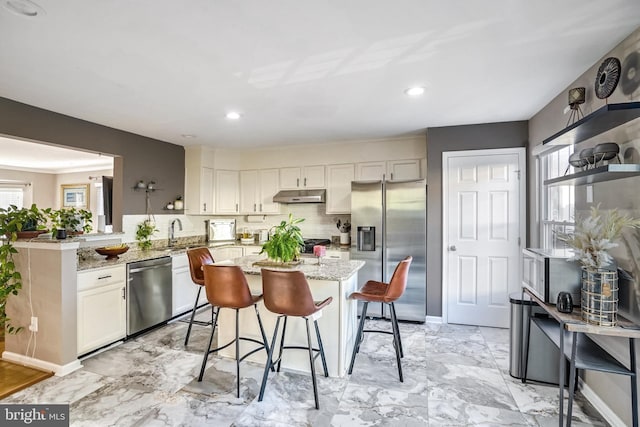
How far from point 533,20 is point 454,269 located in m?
2.78

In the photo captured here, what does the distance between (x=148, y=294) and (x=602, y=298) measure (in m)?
4.00

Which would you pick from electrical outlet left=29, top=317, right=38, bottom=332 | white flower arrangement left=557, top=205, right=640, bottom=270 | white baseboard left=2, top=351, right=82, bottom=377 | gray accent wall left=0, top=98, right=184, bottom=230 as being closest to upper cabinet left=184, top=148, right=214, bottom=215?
gray accent wall left=0, top=98, right=184, bottom=230

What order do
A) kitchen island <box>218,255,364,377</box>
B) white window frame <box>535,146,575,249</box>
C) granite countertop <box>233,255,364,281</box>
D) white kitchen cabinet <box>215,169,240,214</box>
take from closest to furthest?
granite countertop <box>233,255,364,281</box> → kitchen island <box>218,255,364,377</box> → white window frame <box>535,146,575,249</box> → white kitchen cabinet <box>215,169,240,214</box>

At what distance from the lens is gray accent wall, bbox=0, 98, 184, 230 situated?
293cm

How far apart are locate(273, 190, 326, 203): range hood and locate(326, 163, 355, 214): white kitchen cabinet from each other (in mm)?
140

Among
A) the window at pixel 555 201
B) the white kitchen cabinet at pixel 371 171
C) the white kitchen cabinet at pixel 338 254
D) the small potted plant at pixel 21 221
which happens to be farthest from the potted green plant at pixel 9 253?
the window at pixel 555 201

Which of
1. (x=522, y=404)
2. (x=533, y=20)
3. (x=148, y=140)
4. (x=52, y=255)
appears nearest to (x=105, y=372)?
(x=52, y=255)

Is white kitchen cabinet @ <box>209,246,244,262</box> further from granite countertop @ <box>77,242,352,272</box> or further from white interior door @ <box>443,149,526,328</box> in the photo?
white interior door @ <box>443,149,526,328</box>

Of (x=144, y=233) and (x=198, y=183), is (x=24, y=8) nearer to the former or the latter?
(x=144, y=233)

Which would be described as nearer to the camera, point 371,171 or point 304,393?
point 304,393

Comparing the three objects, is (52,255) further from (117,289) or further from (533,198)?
(533,198)

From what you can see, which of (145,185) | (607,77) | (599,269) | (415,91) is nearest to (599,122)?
(607,77)

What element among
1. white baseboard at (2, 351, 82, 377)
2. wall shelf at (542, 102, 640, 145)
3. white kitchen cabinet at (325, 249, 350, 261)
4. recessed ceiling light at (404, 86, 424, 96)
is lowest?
white baseboard at (2, 351, 82, 377)

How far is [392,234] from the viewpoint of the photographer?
12.9ft
